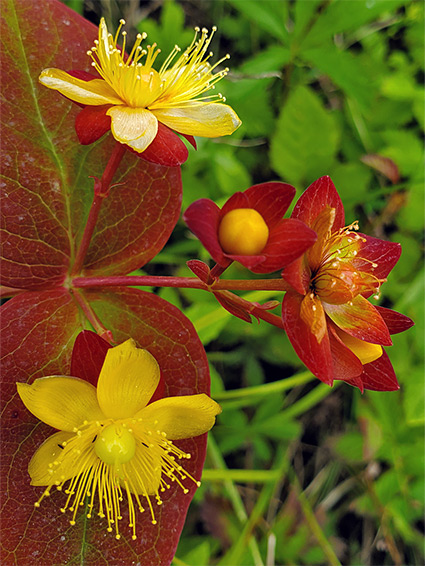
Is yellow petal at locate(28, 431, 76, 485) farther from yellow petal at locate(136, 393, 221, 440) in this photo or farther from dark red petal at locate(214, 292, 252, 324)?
dark red petal at locate(214, 292, 252, 324)

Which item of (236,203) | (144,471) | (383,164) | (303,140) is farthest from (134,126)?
(383,164)

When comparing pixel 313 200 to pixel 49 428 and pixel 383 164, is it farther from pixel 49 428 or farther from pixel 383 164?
pixel 383 164

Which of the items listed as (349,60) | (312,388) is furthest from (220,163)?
(312,388)

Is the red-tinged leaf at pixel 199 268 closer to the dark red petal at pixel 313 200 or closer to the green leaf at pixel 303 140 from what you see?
the dark red petal at pixel 313 200

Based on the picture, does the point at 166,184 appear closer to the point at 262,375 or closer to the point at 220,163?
the point at 220,163

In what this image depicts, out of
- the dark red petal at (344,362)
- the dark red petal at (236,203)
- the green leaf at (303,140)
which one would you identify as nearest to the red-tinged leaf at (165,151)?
the dark red petal at (236,203)

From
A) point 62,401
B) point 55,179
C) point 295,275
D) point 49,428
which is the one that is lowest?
point 49,428
